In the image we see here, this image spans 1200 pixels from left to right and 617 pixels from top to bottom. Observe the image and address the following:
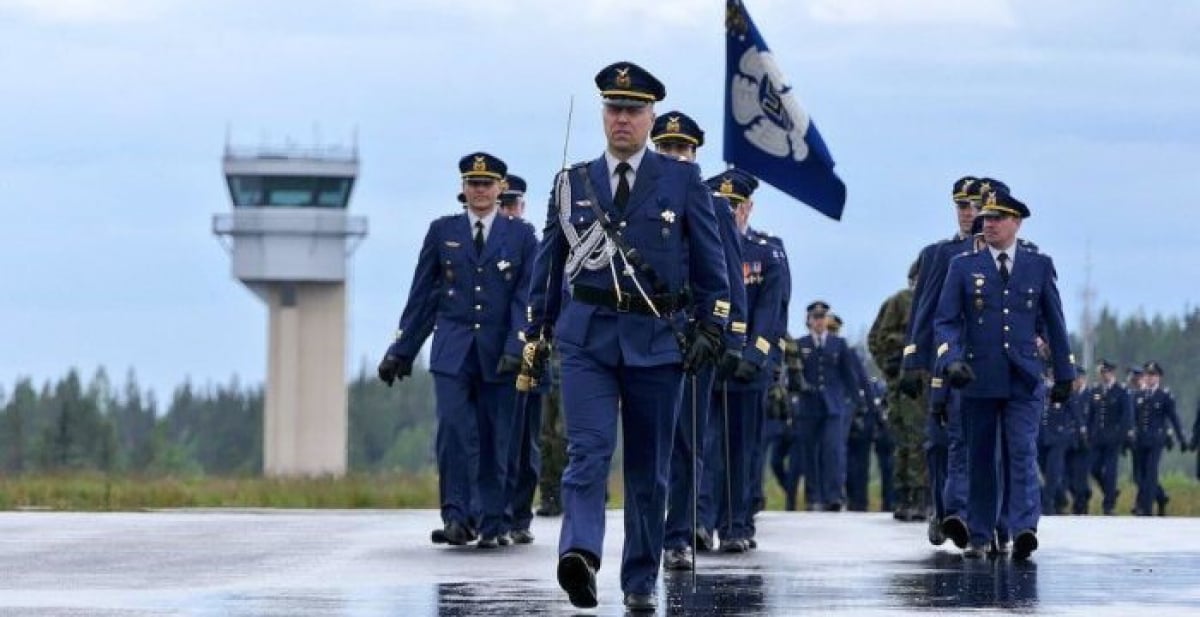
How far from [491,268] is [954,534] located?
3249mm

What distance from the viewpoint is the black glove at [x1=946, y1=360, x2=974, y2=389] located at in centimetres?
1942

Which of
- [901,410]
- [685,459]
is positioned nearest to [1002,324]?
[685,459]

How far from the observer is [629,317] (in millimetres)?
14766

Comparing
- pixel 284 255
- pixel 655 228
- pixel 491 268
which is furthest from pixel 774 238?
pixel 284 255

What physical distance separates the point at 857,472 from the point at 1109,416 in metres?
6.37

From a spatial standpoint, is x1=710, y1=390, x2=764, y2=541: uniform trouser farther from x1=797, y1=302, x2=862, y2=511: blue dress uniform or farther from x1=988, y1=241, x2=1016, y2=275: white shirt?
x1=797, y1=302, x2=862, y2=511: blue dress uniform

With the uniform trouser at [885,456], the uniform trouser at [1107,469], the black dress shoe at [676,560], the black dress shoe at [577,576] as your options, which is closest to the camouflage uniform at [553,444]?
the black dress shoe at [676,560]

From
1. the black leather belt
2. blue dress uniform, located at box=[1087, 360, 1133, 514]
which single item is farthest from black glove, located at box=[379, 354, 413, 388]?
blue dress uniform, located at box=[1087, 360, 1133, 514]

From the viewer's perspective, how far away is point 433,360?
20.5 metres

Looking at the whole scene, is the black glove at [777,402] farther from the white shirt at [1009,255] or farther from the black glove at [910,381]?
the white shirt at [1009,255]

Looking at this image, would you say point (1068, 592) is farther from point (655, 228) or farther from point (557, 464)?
point (557, 464)

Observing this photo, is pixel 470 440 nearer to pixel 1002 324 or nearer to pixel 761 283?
pixel 761 283

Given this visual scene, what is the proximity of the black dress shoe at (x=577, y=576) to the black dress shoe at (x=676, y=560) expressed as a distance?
129 inches

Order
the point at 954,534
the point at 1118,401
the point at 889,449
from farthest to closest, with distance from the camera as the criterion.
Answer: the point at 1118,401 < the point at 889,449 < the point at 954,534
